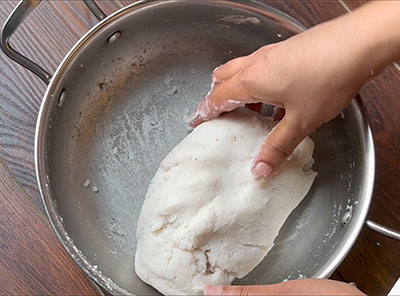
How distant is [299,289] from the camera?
1.98ft

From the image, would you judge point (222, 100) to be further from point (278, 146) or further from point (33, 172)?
point (33, 172)

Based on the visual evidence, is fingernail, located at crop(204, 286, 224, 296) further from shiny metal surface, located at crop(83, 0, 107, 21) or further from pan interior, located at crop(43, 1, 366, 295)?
shiny metal surface, located at crop(83, 0, 107, 21)

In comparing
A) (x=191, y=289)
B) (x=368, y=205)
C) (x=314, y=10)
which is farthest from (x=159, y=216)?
(x=314, y=10)

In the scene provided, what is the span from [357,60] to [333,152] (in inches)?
8.1

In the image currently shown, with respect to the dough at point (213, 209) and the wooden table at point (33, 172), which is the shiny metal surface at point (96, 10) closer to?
the wooden table at point (33, 172)

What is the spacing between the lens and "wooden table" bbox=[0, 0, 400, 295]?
760 millimetres

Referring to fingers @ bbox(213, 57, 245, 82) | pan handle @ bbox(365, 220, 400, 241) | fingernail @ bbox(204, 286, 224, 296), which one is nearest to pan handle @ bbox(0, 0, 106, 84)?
fingers @ bbox(213, 57, 245, 82)

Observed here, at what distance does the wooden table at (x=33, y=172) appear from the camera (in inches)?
29.9

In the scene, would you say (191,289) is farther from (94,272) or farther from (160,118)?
(160,118)

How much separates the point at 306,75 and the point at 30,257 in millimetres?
426

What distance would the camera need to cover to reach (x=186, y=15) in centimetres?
79

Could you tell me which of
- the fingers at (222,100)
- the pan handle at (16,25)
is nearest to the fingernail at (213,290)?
the fingers at (222,100)

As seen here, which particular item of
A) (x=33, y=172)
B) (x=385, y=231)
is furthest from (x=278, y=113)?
(x=33, y=172)

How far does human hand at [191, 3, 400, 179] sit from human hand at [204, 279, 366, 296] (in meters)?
0.14
